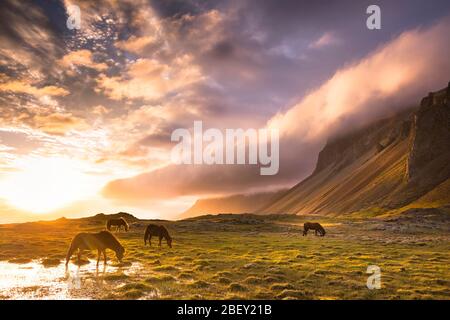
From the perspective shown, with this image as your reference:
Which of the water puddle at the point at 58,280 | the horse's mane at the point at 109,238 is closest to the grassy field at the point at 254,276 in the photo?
the water puddle at the point at 58,280

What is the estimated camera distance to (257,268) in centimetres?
2716

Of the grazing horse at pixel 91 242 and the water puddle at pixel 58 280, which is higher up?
the grazing horse at pixel 91 242

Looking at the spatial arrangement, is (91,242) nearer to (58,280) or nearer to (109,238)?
(109,238)

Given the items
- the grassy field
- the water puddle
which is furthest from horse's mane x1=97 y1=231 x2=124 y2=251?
the water puddle

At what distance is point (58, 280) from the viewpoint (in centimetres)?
2145

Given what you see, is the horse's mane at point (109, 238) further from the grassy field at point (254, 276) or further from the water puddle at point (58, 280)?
the water puddle at point (58, 280)

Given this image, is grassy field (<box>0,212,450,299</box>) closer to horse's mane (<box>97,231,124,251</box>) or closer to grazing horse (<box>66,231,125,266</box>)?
horse's mane (<box>97,231,124,251</box>)

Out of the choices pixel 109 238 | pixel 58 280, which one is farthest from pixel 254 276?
pixel 58 280

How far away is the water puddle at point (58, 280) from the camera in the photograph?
1805 cm

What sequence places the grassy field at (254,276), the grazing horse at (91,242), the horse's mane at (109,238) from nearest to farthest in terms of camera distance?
the grassy field at (254,276) → the grazing horse at (91,242) → the horse's mane at (109,238)

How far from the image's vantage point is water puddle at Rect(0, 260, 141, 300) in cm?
1805

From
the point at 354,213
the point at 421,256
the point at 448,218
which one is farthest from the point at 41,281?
the point at 354,213

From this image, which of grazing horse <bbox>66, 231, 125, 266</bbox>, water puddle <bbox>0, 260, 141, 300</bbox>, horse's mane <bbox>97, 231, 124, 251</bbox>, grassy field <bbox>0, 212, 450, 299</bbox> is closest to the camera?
water puddle <bbox>0, 260, 141, 300</bbox>
